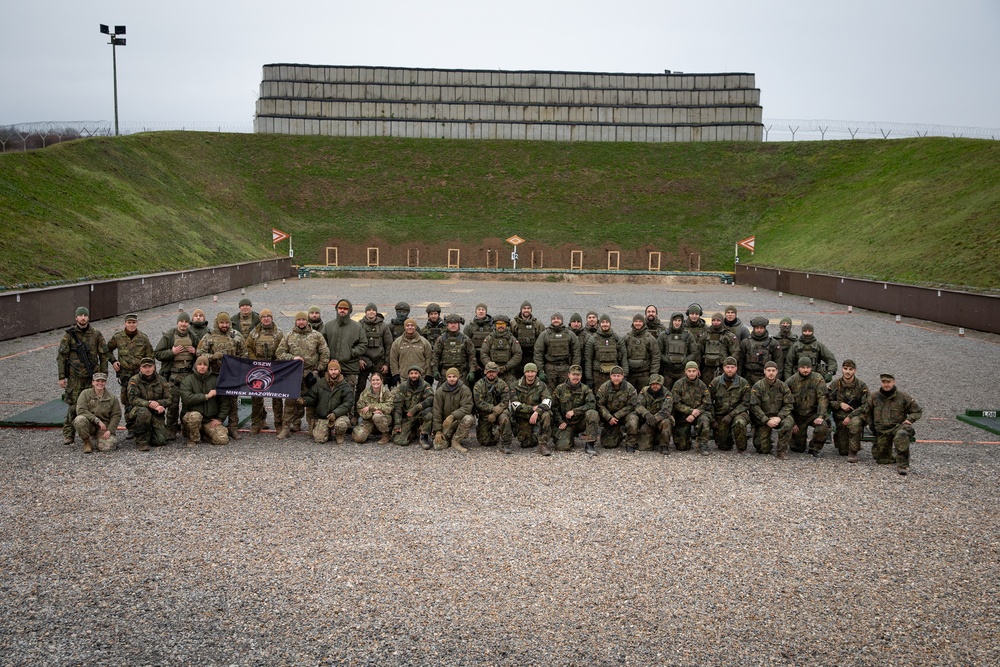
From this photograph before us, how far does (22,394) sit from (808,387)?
15.4 m

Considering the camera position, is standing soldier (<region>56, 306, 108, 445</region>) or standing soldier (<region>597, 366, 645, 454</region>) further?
standing soldier (<region>56, 306, 108, 445</region>)

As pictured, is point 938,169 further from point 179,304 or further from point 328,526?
point 328,526

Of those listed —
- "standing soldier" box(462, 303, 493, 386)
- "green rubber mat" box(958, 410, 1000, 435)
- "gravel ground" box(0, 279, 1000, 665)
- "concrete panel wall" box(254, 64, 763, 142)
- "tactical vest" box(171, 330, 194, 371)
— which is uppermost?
"concrete panel wall" box(254, 64, 763, 142)

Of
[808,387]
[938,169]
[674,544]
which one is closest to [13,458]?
[674,544]

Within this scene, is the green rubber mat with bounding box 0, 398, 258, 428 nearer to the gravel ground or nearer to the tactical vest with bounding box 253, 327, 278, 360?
the gravel ground

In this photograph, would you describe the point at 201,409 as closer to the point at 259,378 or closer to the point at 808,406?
the point at 259,378

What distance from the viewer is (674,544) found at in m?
9.41

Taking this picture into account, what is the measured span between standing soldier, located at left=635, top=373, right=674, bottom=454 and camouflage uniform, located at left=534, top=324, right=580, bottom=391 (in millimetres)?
1946

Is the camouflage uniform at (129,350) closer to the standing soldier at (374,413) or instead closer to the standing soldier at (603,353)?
the standing soldier at (374,413)

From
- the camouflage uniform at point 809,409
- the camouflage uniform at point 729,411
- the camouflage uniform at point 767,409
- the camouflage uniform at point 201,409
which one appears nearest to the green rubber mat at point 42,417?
the camouflage uniform at point 201,409

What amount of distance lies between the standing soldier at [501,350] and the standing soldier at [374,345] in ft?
6.31

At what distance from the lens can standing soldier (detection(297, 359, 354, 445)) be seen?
46.4ft

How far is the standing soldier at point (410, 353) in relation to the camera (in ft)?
49.8

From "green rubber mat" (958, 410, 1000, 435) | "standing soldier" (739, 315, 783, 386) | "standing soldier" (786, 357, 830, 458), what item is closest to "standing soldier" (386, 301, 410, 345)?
"standing soldier" (739, 315, 783, 386)
